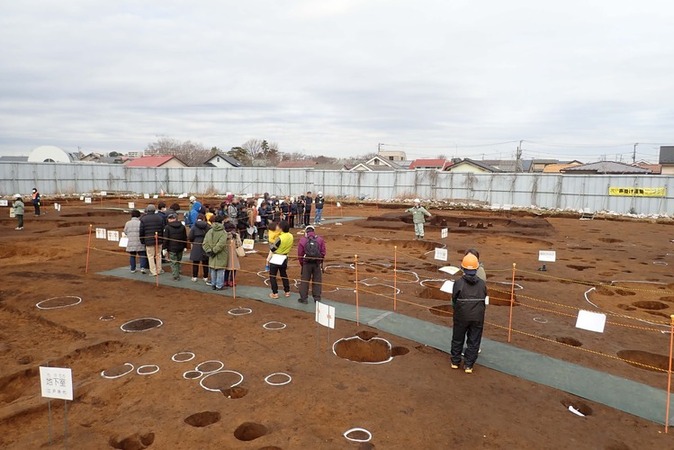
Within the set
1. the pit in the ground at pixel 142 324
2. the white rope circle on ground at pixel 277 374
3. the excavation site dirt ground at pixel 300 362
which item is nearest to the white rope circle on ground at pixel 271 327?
the excavation site dirt ground at pixel 300 362

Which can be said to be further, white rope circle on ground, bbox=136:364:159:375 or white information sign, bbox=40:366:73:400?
white rope circle on ground, bbox=136:364:159:375

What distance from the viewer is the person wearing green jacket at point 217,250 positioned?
10523 millimetres

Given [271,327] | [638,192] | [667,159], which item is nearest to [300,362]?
[271,327]

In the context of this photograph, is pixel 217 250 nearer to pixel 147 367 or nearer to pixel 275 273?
pixel 275 273

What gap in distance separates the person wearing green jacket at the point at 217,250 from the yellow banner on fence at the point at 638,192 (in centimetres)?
3243

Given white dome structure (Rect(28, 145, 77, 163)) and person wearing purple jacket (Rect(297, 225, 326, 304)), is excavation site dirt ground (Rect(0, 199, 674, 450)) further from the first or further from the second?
white dome structure (Rect(28, 145, 77, 163))

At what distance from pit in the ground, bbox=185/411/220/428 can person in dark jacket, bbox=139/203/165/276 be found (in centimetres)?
699

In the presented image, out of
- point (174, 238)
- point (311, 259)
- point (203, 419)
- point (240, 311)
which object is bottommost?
point (203, 419)

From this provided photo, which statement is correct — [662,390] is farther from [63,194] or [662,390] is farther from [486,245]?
[63,194]

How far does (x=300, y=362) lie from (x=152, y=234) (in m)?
6.87

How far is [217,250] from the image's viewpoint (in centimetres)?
1052

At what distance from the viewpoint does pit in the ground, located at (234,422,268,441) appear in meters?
5.06

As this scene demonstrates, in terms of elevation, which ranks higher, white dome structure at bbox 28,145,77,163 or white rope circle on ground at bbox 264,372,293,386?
white dome structure at bbox 28,145,77,163

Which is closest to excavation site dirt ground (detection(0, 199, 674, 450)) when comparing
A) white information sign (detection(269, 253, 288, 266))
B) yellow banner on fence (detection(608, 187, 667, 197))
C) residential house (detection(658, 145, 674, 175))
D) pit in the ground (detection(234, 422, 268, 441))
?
pit in the ground (detection(234, 422, 268, 441))
